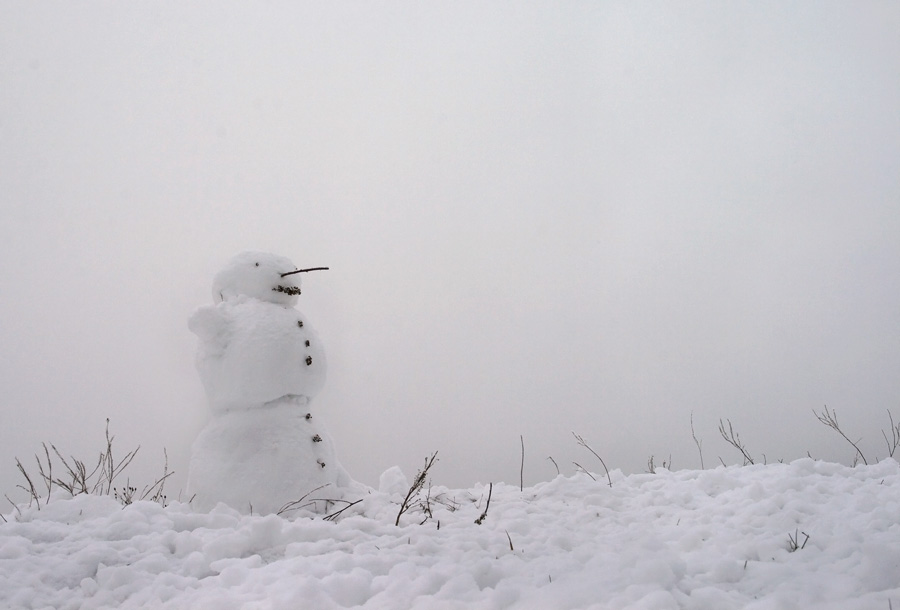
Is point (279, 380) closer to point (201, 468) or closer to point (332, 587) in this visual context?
point (201, 468)

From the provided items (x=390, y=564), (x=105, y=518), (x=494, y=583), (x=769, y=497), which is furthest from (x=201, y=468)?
(x=769, y=497)

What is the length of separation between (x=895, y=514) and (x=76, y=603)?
451cm

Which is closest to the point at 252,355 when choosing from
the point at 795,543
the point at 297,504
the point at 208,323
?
the point at 208,323

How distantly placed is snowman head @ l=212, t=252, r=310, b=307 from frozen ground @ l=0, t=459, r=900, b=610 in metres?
2.30

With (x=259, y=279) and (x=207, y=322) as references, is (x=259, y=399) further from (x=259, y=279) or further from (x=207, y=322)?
(x=259, y=279)

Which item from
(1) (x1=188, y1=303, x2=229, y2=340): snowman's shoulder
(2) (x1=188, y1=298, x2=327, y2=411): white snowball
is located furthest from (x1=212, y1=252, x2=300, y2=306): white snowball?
(1) (x1=188, y1=303, x2=229, y2=340): snowman's shoulder

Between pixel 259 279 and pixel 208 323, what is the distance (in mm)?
725

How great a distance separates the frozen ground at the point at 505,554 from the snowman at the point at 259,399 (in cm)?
69

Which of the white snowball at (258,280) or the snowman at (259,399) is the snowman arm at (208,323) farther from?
the white snowball at (258,280)

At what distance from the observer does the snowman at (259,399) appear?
17.0 ft

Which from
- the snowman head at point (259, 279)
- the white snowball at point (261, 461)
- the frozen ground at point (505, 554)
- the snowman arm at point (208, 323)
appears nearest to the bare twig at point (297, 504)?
the white snowball at point (261, 461)

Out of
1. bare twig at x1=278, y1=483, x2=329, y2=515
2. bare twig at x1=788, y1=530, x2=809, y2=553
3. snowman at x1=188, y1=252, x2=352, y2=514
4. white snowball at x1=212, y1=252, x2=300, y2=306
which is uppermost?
white snowball at x1=212, y1=252, x2=300, y2=306

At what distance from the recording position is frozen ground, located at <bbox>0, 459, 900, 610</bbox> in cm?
267

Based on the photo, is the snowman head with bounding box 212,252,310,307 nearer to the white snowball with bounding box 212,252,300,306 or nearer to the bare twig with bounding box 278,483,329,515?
the white snowball with bounding box 212,252,300,306
